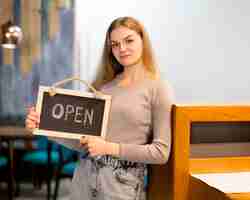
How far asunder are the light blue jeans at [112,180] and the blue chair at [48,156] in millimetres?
2606

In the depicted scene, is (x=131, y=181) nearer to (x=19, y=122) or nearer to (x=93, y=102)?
(x=93, y=102)

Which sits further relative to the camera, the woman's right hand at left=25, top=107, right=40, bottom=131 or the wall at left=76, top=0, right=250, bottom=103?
the wall at left=76, top=0, right=250, bottom=103

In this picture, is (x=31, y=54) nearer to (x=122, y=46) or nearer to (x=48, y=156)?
(x=48, y=156)

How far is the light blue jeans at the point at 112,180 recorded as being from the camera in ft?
5.20

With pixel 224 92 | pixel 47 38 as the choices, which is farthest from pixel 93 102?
pixel 224 92

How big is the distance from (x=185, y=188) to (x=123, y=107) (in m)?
0.33

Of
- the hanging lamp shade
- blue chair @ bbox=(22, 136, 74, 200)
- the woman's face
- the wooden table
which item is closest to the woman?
the woman's face

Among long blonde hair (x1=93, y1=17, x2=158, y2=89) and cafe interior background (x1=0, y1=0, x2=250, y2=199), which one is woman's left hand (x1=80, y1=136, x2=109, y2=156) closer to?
long blonde hair (x1=93, y1=17, x2=158, y2=89)

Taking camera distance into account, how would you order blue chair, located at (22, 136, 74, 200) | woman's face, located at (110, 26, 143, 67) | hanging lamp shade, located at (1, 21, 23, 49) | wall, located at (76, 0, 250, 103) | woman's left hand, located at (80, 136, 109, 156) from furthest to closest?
wall, located at (76, 0, 250, 103) → hanging lamp shade, located at (1, 21, 23, 49) → blue chair, located at (22, 136, 74, 200) → woman's face, located at (110, 26, 143, 67) → woman's left hand, located at (80, 136, 109, 156)

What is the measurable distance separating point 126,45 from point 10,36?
3638 mm

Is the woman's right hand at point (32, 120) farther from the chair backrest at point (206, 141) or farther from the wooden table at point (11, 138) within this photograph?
the wooden table at point (11, 138)

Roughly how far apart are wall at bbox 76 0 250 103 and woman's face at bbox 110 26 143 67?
3671 millimetres

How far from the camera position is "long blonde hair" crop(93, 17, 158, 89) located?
5.34 feet

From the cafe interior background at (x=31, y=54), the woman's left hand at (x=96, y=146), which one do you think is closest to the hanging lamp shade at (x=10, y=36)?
the cafe interior background at (x=31, y=54)
